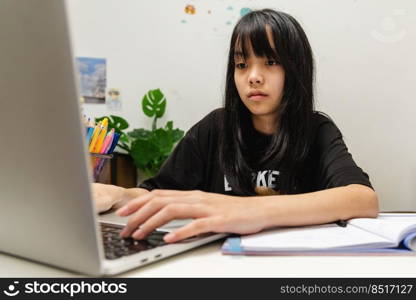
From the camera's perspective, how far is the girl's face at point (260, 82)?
3.31 ft

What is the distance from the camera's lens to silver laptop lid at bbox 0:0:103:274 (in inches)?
12.0

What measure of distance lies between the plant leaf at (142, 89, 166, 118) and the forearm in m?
1.12

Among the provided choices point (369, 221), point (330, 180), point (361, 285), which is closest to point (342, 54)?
point (330, 180)

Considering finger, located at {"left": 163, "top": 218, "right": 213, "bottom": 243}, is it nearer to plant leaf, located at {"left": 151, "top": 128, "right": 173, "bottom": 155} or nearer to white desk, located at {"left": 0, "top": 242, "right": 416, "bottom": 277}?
white desk, located at {"left": 0, "top": 242, "right": 416, "bottom": 277}

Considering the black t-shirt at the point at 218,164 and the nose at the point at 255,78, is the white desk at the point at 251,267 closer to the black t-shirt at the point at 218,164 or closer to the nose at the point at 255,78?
the black t-shirt at the point at 218,164

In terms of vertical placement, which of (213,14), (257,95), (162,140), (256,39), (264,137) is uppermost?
(213,14)

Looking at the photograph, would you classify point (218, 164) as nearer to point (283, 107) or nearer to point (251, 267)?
point (283, 107)

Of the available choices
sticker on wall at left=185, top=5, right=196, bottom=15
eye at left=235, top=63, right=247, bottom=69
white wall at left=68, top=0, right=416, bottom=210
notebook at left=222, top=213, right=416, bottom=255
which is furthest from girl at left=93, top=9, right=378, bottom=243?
sticker on wall at left=185, top=5, right=196, bottom=15

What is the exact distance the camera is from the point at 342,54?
1.59 meters

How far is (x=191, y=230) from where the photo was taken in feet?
1.52

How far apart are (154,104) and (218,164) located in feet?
2.08

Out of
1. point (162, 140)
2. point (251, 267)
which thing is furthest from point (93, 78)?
point (251, 267)

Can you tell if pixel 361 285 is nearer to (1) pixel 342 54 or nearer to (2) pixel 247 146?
(2) pixel 247 146

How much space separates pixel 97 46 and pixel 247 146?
3.20ft
